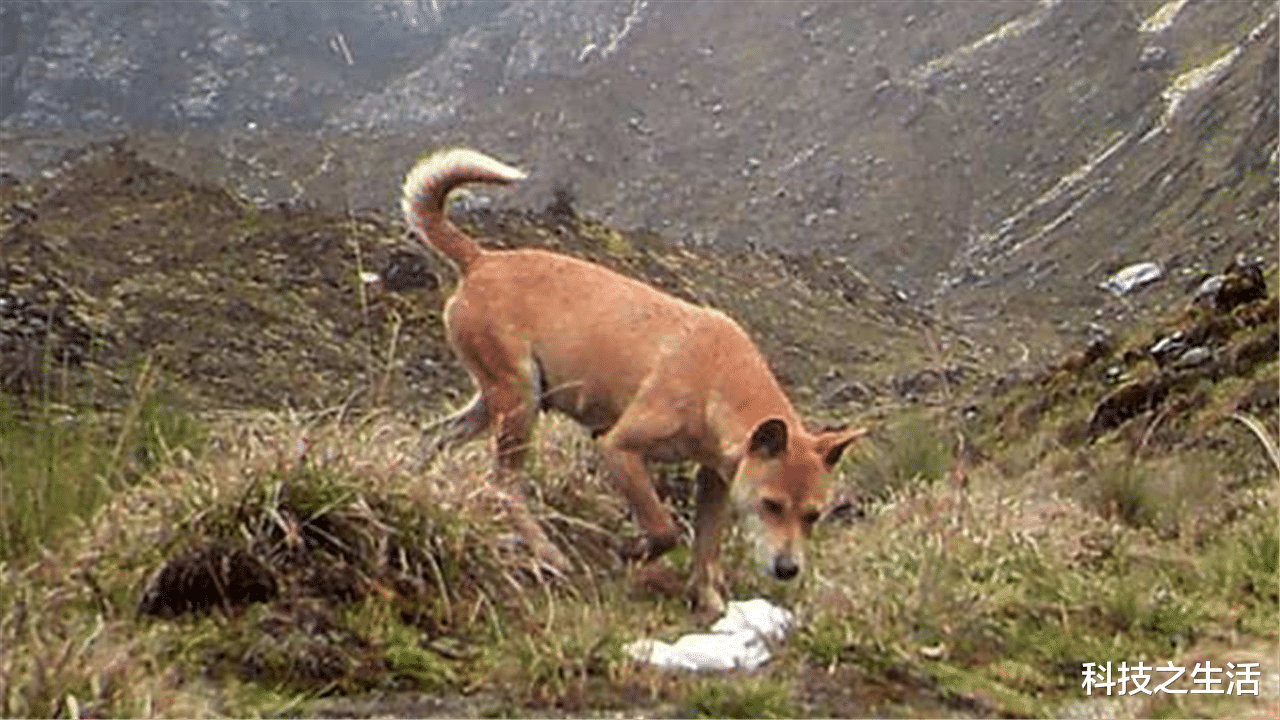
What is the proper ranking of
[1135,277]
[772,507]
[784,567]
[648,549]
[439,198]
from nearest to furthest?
1. [784,567]
2. [772,507]
3. [648,549]
4. [439,198]
5. [1135,277]

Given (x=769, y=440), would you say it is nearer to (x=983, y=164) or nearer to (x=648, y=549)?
(x=648, y=549)

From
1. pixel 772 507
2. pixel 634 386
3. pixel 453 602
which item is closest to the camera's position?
pixel 453 602

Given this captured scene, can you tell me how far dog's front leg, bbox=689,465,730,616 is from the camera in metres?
8.43

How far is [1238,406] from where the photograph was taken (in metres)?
22.0

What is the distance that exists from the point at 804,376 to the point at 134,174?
17274mm

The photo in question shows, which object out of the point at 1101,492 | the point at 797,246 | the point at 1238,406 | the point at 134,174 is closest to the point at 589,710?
the point at 1101,492

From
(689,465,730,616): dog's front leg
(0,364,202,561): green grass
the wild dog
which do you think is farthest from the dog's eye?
(0,364,202,561): green grass

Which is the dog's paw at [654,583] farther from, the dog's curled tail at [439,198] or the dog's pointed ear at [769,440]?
the dog's curled tail at [439,198]

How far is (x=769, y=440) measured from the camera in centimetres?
833

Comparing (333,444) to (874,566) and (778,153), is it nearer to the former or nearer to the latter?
(874,566)

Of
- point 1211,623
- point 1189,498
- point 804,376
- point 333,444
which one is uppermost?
point 333,444

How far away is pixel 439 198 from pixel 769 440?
269 centimetres

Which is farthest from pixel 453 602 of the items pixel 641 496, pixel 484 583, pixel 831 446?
pixel 831 446

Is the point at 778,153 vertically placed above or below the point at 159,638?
below
